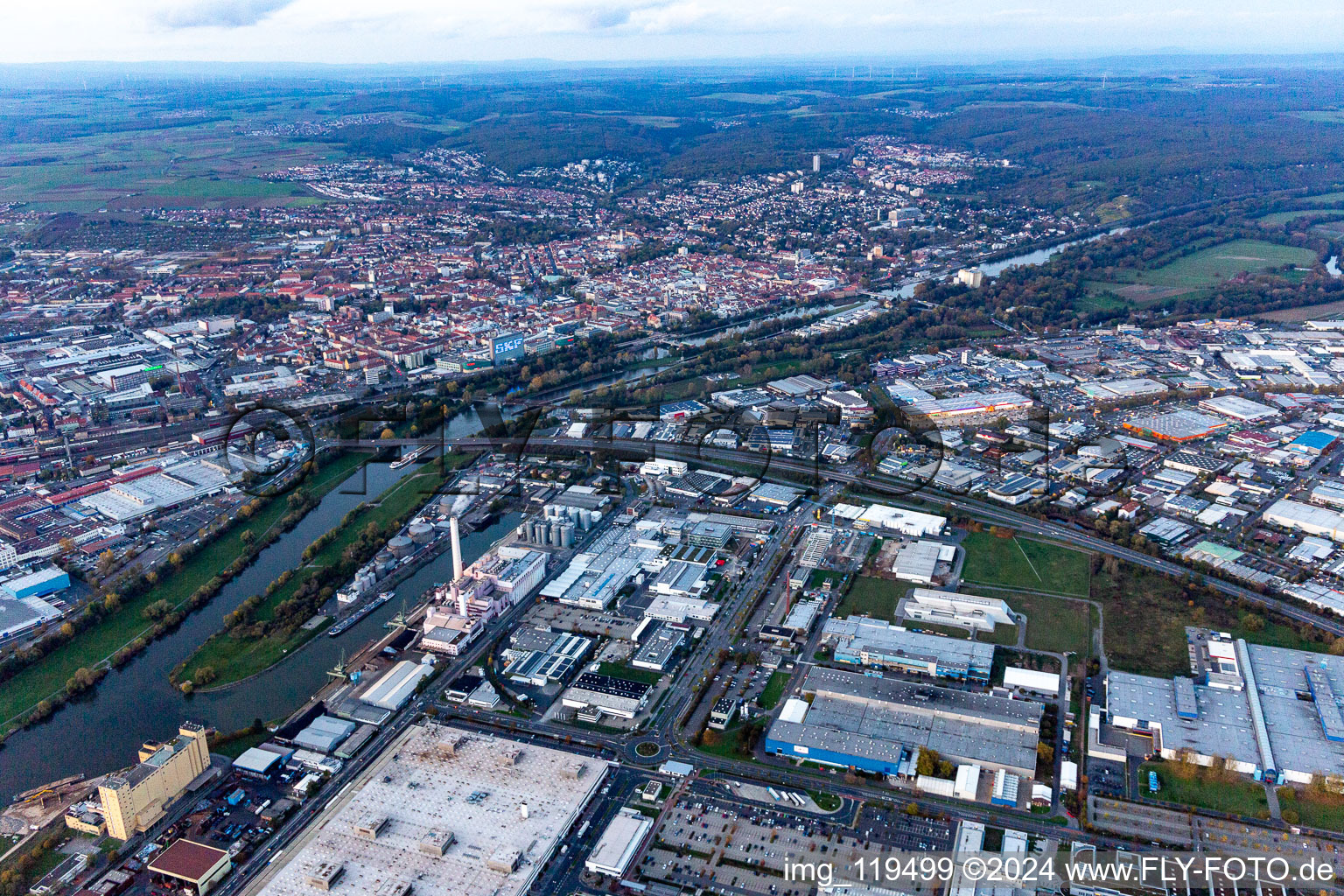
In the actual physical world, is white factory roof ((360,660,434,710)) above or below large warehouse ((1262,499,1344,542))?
below

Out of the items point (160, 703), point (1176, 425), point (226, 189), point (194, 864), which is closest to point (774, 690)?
point (194, 864)

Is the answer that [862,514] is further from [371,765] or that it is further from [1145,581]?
[371,765]

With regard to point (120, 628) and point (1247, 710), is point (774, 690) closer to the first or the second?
→ point (1247, 710)

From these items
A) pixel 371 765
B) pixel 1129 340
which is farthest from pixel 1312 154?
pixel 371 765

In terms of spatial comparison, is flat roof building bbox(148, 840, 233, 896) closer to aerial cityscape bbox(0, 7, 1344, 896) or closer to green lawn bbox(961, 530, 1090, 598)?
aerial cityscape bbox(0, 7, 1344, 896)

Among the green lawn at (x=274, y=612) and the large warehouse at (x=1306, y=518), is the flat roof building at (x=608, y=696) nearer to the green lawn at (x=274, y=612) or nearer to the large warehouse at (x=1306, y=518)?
the green lawn at (x=274, y=612)

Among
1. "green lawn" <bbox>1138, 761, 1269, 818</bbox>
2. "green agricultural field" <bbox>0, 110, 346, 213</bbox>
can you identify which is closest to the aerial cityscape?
"green lawn" <bbox>1138, 761, 1269, 818</bbox>

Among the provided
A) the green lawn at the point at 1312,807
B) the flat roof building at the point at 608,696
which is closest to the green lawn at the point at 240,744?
the flat roof building at the point at 608,696
